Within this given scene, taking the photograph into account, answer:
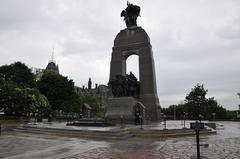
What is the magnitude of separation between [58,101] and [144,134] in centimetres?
3453

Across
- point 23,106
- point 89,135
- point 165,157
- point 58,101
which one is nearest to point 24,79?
point 58,101

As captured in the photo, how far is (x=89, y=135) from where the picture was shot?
50.5 ft

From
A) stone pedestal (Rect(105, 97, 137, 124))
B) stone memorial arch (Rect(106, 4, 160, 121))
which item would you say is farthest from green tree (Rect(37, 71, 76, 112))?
stone pedestal (Rect(105, 97, 137, 124))

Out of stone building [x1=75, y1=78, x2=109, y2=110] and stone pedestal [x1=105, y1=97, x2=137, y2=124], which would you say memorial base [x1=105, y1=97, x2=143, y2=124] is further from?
stone building [x1=75, y1=78, x2=109, y2=110]

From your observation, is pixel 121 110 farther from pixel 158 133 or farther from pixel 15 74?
pixel 15 74

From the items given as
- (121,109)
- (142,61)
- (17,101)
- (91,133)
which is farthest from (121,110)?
(17,101)

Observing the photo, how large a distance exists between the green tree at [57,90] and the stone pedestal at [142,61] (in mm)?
18021

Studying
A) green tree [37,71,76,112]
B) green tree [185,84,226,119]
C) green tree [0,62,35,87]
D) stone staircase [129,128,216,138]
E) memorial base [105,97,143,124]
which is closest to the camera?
stone staircase [129,128,216,138]

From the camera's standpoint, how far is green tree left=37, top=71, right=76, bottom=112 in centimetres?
4644

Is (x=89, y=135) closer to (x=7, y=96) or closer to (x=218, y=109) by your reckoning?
(x=7, y=96)

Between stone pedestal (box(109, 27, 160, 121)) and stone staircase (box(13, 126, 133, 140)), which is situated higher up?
stone pedestal (box(109, 27, 160, 121))

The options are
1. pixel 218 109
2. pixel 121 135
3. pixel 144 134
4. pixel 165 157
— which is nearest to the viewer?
pixel 165 157

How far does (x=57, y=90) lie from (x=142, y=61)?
22.3 metres

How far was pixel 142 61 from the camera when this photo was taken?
30984 mm
